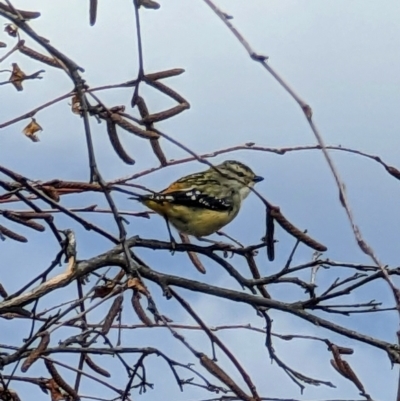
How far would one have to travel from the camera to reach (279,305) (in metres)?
3.20

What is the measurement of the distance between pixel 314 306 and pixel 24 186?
40.8 inches

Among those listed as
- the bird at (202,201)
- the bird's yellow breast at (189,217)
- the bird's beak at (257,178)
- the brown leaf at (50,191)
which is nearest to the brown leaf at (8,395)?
the brown leaf at (50,191)

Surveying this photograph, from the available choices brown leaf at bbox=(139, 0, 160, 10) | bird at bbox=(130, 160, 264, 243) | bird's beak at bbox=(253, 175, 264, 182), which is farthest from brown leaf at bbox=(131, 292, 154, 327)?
bird's beak at bbox=(253, 175, 264, 182)

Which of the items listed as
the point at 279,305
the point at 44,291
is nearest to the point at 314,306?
the point at 279,305

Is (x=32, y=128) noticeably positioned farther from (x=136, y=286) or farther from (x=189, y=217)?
(x=189, y=217)

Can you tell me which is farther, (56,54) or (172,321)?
(172,321)

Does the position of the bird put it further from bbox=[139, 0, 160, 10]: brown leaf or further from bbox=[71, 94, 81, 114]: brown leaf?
bbox=[139, 0, 160, 10]: brown leaf

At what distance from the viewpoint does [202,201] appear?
6.47 metres

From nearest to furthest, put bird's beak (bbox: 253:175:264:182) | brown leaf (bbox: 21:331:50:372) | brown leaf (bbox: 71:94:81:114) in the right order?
brown leaf (bbox: 21:331:50:372), brown leaf (bbox: 71:94:81:114), bird's beak (bbox: 253:175:264:182)

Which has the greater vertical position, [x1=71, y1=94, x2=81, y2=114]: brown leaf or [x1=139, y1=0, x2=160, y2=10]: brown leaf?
[x1=71, y1=94, x2=81, y2=114]: brown leaf

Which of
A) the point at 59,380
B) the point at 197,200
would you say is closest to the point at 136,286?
the point at 59,380

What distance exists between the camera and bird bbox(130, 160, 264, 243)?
6.14 m

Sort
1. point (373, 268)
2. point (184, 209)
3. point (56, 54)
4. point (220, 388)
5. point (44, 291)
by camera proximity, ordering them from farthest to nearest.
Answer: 1. point (184, 209)
2. point (220, 388)
3. point (373, 268)
4. point (44, 291)
5. point (56, 54)

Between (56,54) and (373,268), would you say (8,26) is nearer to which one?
(56,54)
